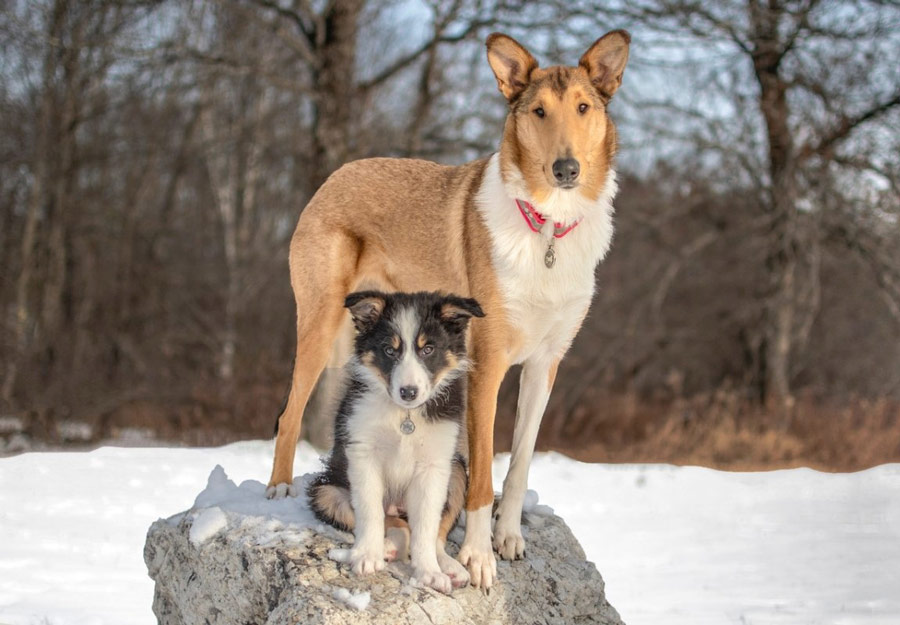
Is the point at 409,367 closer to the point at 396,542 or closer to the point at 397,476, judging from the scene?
the point at 397,476

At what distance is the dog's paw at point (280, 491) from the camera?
4.98 metres

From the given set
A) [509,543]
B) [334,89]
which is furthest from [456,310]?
[334,89]

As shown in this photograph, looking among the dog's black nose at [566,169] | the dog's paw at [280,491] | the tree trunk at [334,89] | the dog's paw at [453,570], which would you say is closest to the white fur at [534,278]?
the dog's paw at [453,570]

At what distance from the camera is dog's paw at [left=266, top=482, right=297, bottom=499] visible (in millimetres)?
4980

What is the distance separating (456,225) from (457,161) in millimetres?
10460

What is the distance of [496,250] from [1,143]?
1141cm

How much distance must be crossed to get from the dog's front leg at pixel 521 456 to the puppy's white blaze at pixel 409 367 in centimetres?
98

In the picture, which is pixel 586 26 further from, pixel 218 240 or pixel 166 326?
pixel 218 240

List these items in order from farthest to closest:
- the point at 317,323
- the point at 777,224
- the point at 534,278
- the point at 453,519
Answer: the point at 777,224
the point at 317,323
the point at 534,278
the point at 453,519

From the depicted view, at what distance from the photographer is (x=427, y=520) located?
3.93 m

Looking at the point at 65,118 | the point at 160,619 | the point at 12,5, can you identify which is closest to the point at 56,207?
the point at 65,118

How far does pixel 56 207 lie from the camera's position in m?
13.1

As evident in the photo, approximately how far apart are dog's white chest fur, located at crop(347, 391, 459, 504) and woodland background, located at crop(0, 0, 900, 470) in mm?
6422

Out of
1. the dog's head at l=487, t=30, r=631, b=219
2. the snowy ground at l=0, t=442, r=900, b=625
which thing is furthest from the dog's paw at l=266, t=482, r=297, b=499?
the dog's head at l=487, t=30, r=631, b=219
